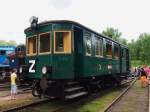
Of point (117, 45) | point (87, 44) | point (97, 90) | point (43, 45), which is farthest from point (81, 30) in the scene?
point (117, 45)

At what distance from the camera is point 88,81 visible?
49.7ft

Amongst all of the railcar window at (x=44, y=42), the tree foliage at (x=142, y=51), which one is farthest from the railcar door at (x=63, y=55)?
the tree foliage at (x=142, y=51)

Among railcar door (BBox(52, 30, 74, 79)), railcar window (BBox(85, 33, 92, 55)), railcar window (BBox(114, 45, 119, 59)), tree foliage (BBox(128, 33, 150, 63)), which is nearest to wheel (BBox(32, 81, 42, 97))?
railcar door (BBox(52, 30, 74, 79))

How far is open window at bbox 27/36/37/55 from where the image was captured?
44.1 ft

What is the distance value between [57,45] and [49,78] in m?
1.39

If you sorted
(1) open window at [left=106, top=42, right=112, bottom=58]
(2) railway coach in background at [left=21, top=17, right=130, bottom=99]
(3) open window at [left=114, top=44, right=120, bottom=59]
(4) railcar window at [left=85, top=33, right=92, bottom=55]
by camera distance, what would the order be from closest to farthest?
(2) railway coach in background at [left=21, top=17, right=130, bottom=99], (4) railcar window at [left=85, top=33, right=92, bottom=55], (1) open window at [left=106, top=42, right=112, bottom=58], (3) open window at [left=114, top=44, right=120, bottom=59]

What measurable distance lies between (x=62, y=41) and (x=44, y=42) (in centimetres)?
92

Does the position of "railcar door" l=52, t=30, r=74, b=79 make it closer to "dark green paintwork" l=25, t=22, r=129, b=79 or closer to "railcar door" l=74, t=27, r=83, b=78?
"dark green paintwork" l=25, t=22, r=129, b=79

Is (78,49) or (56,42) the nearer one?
(56,42)

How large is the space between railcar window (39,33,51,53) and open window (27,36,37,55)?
0.52m

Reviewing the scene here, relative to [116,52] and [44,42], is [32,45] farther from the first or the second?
[116,52]

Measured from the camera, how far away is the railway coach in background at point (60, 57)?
12078 mm

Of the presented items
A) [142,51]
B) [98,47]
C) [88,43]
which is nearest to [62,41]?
[88,43]

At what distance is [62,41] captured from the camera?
12.4m
